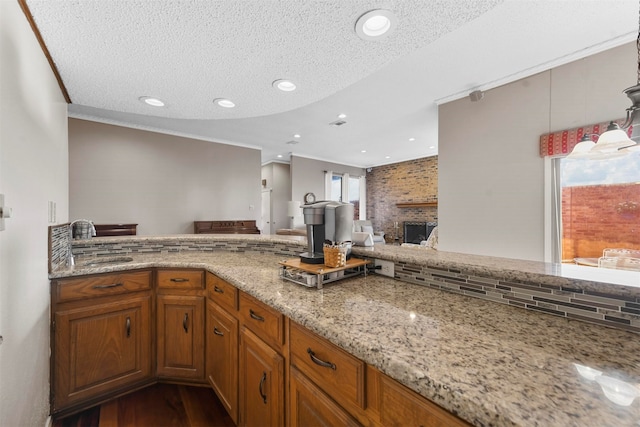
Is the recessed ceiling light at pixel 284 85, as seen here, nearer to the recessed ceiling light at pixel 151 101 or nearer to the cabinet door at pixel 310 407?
the recessed ceiling light at pixel 151 101

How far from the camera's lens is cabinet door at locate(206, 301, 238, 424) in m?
1.46

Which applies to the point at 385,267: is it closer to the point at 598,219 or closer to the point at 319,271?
the point at 319,271

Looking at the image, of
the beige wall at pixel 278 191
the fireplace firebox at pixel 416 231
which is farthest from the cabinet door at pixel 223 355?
the fireplace firebox at pixel 416 231

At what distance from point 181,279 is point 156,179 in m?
3.90

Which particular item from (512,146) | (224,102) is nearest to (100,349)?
(224,102)

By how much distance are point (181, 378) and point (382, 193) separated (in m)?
7.49

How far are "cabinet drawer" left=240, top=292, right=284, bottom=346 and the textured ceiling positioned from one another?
4.57 ft

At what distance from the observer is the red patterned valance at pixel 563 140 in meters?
2.60

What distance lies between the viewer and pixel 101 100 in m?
2.12

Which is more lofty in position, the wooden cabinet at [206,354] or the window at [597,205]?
the window at [597,205]

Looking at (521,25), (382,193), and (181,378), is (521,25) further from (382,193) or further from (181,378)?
(382,193)

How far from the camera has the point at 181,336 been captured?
6.09ft

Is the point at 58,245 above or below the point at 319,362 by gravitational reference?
above

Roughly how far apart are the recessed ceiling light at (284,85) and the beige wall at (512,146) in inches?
104
